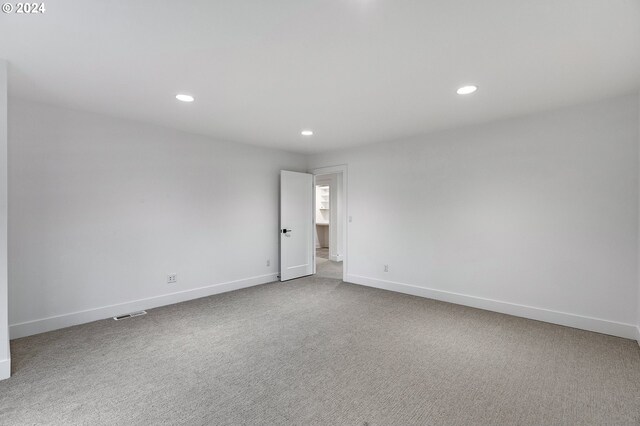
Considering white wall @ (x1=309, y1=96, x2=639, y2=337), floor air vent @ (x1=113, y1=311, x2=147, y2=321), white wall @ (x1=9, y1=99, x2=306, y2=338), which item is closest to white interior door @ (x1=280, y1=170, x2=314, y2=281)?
white wall @ (x1=9, y1=99, x2=306, y2=338)

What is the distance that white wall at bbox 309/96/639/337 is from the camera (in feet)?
10.2

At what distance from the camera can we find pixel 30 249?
3.18 m

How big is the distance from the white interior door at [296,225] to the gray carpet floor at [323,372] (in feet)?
6.37

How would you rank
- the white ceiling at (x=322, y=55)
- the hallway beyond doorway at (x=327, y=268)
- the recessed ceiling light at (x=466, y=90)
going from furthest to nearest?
the hallway beyond doorway at (x=327, y=268)
the recessed ceiling light at (x=466, y=90)
the white ceiling at (x=322, y=55)

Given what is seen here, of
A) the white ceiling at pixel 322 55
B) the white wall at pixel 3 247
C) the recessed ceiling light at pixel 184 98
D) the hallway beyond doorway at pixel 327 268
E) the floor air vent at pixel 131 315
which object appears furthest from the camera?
the hallway beyond doorway at pixel 327 268

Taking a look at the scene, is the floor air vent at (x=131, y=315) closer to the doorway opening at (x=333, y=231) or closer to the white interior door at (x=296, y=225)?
the white interior door at (x=296, y=225)

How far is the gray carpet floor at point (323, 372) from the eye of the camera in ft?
6.30

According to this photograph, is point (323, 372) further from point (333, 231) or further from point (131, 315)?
point (333, 231)

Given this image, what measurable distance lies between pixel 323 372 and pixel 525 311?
9.10ft

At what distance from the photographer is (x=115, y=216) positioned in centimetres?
372

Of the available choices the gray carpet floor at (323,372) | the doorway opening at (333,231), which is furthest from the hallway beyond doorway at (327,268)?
the gray carpet floor at (323,372)

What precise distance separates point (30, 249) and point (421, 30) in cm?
425

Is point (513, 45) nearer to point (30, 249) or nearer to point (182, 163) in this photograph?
point (182, 163)

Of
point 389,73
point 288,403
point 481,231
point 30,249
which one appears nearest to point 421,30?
point 389,73
